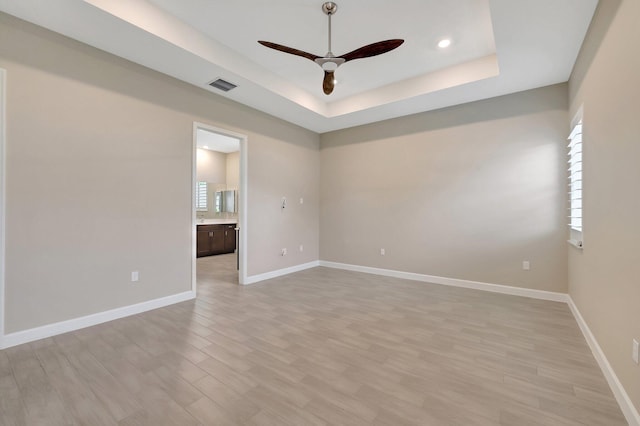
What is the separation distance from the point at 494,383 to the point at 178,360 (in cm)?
238

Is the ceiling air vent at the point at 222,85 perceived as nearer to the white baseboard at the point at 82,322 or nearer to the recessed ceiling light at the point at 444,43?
the recessed ceiling light at the point at 444,43

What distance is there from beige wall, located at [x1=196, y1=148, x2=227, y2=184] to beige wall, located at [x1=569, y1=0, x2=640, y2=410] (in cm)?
797

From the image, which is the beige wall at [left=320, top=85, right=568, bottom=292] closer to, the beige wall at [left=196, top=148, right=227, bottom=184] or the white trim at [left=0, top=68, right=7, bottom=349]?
the beige wall at [left=196, top=148, right=227, bottom=184]

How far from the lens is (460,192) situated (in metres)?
4.49

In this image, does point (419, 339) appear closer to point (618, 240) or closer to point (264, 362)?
point (264, 362)

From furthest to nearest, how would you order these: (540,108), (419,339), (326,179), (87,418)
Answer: (326,179)
(540,108)
(419,339)
(87,418)

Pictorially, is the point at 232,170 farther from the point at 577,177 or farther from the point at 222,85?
the point at 577,177

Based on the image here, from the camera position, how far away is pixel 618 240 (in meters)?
1.84

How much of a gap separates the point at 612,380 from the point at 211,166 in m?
8.62

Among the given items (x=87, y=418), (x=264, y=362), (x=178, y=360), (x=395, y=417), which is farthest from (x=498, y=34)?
(x=87, y=418)

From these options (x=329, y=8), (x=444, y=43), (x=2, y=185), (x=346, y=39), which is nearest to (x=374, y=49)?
(x=329, y=8)

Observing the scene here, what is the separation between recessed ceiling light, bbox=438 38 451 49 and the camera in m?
3.22

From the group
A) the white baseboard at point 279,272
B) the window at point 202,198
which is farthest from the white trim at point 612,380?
the window at point 202,198

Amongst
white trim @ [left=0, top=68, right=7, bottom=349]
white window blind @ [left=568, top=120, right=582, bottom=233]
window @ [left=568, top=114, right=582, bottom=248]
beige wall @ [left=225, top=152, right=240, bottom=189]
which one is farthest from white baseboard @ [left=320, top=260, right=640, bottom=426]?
white trim @ [left=0, top=68, right=7, bottom=349]
